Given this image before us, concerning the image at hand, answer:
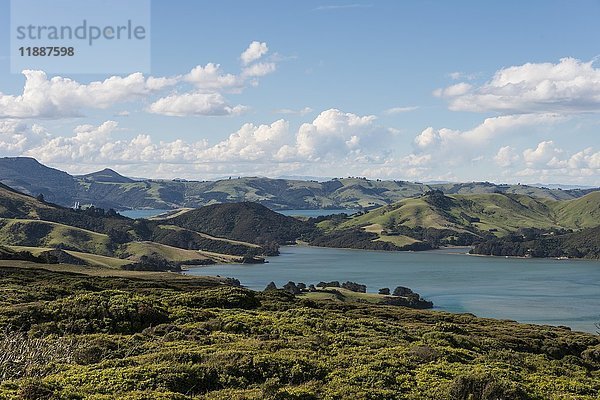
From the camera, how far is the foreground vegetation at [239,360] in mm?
19391

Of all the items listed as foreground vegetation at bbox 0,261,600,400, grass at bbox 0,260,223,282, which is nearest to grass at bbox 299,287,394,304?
grass at bbox 0,260,223,282

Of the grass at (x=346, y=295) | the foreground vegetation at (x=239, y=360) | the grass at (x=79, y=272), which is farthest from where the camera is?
the grass at (x=346, y=295)

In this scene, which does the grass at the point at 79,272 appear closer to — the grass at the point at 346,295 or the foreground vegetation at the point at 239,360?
the grass at the point at 346,295

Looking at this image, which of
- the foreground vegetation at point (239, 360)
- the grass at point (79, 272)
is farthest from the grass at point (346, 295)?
the foreground vegetation at point (239, 360)

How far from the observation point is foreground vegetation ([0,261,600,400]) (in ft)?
63.6

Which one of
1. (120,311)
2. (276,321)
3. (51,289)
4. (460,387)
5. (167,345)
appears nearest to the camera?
(460,387)

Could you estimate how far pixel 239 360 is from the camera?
866 inches

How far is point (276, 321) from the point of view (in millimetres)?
33531

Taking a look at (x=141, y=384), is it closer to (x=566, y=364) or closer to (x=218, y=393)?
(x=218, y=393)

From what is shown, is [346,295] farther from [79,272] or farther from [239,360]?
[239,360]

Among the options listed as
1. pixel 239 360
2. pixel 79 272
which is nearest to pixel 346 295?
pixel 79 272

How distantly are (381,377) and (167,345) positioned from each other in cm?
881

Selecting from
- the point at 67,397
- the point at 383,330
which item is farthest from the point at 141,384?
the point at 383,330

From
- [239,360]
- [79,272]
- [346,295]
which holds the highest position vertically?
[239,360]
